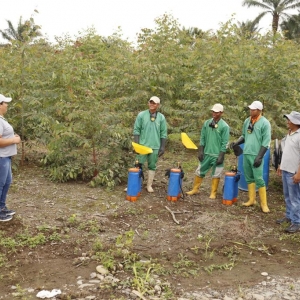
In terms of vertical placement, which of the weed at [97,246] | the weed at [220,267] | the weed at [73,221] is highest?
the weed at [73,221]

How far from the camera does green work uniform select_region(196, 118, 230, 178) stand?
701cm

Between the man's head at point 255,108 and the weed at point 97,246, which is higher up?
the man's head at point 255,108

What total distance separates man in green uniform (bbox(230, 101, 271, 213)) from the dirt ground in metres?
0.55

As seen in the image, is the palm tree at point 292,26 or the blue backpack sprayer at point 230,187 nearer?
the blue backpack sprayer at point 230,187

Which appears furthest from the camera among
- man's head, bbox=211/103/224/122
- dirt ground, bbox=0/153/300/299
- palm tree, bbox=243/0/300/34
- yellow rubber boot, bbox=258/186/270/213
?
palm tree, bbox=243/0/300/34

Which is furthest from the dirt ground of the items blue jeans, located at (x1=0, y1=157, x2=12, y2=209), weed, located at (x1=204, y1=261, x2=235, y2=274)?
blue jeans, located at (x1=0, y1=157, x2=12, y2=209)

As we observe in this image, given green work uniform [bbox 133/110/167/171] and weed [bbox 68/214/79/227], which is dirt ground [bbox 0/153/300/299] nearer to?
weed [bbox 68/214/79/227]

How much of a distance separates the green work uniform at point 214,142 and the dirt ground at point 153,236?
0.67 m

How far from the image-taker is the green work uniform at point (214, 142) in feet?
23.0

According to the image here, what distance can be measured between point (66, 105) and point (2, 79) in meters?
1.72

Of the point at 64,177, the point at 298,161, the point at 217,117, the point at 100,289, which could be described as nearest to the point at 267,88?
the point at 217,117

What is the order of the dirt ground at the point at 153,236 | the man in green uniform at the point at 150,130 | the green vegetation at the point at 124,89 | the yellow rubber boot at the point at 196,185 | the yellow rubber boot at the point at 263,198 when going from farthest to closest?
1. the green vegetation at the point at 124,89
2. the yellow rubber boot at the point at 196,185
3. the man in green uniform at the point at 150,130
4. the yellow rubber boot at the point at 263,198
5. the dirt ground at the point at 153,236

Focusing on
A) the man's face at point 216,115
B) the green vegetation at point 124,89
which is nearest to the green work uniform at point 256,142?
the man's face at point 216,115

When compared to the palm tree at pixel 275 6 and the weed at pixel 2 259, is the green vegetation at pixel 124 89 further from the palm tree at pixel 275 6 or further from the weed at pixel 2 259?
the palm tree at pixel 275 6
